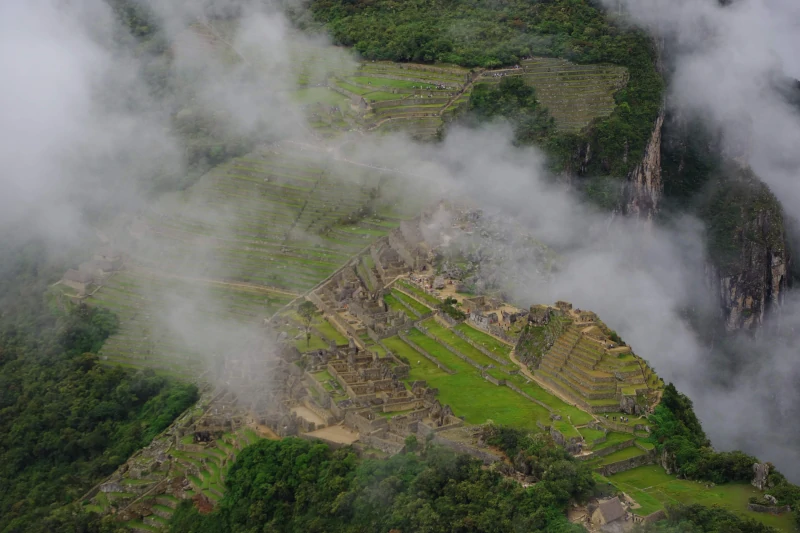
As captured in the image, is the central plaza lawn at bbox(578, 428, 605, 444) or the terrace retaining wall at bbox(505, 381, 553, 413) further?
the terrace retaining wall at bbox(505, 381, 553, 413)

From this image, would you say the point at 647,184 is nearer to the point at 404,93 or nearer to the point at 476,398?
the point at 404,93

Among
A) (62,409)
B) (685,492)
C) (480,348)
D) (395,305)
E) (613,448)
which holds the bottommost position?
(62,409)

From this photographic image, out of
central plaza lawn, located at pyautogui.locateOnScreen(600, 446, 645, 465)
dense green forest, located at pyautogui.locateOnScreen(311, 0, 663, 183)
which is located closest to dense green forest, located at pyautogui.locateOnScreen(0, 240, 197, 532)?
central plaza lawn, located at pyautogui.locateOnScreen(600, 446, 645, 465)

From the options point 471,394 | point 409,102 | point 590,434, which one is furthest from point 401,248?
point 590,434

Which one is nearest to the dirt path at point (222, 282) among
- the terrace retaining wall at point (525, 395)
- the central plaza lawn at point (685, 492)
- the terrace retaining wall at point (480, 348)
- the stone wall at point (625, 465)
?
the terrace retaining wall at point (480, 348)

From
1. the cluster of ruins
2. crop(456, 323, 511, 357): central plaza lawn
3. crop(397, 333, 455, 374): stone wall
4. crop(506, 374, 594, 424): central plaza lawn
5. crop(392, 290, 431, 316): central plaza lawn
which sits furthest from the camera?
the cluster of ruins

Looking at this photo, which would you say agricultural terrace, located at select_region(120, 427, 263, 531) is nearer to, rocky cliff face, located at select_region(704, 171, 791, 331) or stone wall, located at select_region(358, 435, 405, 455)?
stone wall, located at select_region(358, 435, 405, 455)
